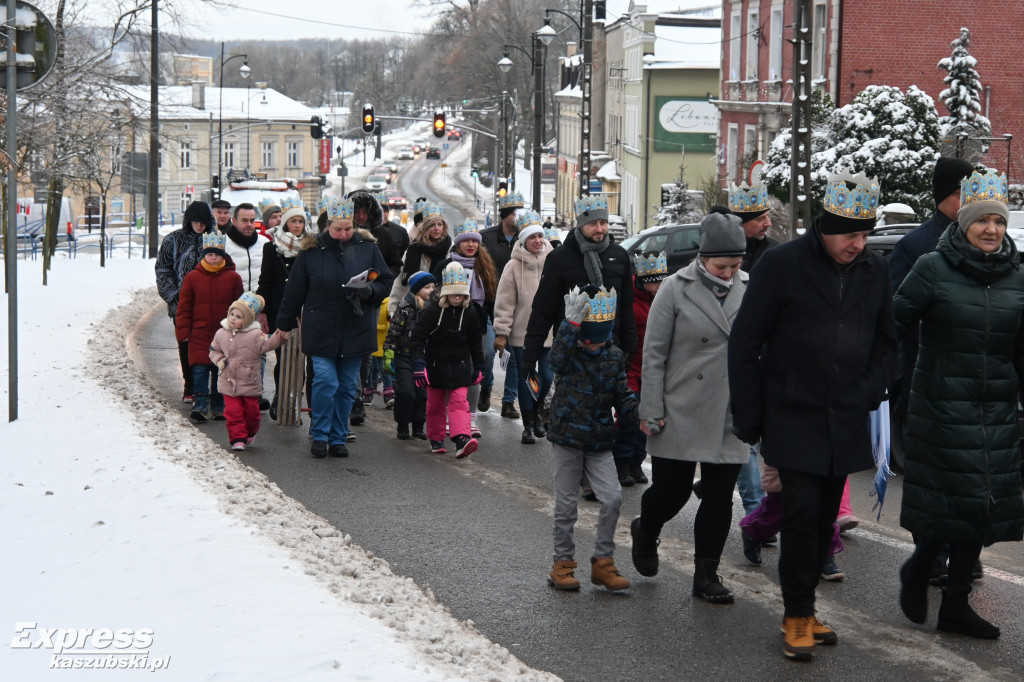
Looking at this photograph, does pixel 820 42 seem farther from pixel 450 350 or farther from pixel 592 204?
pixel 592 204

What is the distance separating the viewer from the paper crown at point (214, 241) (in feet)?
38.8

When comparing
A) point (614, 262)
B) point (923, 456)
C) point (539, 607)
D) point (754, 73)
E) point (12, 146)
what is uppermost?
point (754, 73)

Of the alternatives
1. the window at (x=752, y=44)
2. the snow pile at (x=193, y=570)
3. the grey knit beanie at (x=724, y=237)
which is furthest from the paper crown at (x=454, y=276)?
the window at (x=752, y=44)

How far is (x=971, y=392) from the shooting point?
5.95 m

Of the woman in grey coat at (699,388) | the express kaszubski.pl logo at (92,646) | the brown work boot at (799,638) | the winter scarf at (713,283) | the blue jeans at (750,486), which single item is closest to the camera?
the express kaszubski.pl logo at (92,646)

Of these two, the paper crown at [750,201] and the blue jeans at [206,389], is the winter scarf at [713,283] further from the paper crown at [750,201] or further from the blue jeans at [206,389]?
the blue jeans at [206,389]

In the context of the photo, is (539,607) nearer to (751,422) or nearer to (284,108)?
(751,422)

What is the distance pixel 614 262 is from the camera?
905 cm

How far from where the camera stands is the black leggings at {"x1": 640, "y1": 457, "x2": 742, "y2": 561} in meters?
6.56

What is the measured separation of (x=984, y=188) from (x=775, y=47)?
35.6 meters

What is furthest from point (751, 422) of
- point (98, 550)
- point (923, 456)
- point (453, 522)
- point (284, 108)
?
point (284, 108)

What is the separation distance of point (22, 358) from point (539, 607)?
34.2 feet

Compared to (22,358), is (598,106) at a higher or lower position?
higher

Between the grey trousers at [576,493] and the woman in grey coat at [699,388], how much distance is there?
245 millimetres
